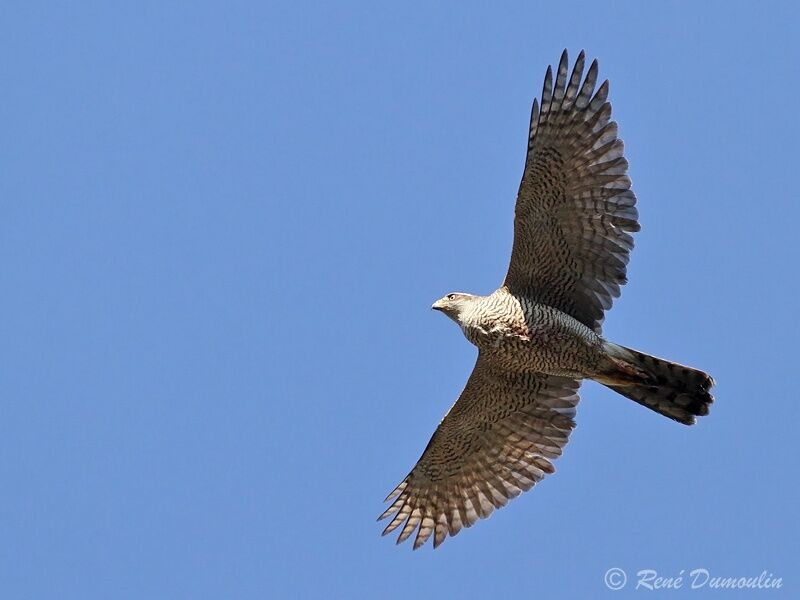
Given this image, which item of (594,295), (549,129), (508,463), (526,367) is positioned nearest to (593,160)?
(549,129)

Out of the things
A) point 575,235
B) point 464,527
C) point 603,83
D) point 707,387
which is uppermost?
point 603,83

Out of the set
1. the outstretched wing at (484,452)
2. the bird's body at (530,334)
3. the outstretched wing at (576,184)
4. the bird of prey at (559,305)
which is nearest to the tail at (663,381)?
the bird of prey at (559,305)

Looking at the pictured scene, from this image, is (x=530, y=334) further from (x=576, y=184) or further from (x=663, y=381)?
(x=576, y=184)

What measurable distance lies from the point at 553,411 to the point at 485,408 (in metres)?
0.75

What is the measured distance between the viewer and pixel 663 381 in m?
13.6

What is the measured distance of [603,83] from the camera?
43.7 feet

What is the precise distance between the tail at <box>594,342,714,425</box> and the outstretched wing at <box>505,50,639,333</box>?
2.57 feet

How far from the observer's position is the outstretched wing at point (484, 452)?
1468 cm

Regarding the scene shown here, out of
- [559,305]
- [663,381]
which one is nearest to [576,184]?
[559,305]

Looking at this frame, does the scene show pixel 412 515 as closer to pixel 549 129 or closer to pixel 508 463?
pixel 508 463

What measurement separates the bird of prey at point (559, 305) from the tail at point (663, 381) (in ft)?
0.03

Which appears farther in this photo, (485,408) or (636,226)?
(485,408)

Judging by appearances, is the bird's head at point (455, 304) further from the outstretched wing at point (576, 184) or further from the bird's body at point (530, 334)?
the outstretched wing at point (576, 184)

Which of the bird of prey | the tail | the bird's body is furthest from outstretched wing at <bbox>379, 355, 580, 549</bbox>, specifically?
the tail
